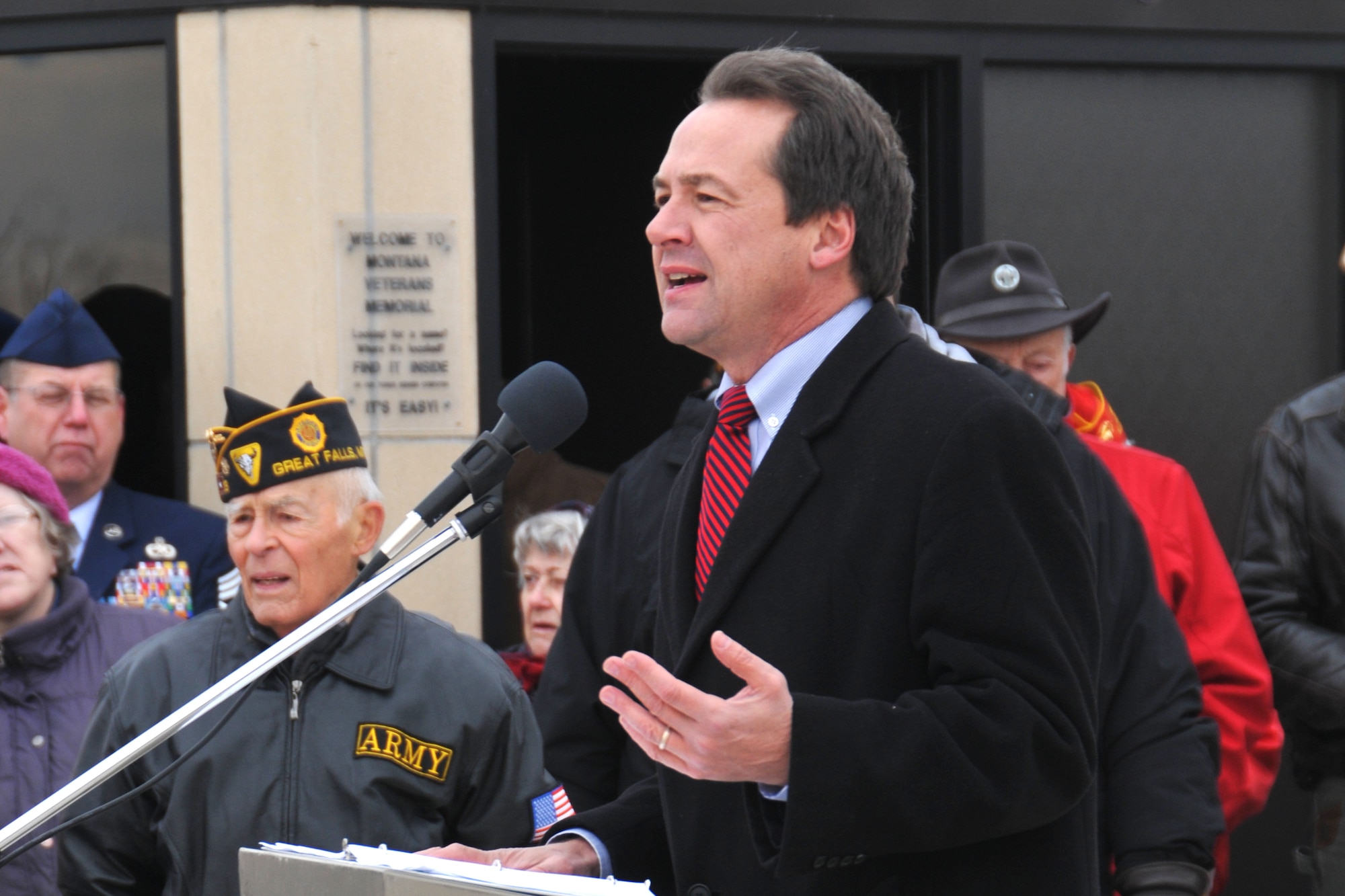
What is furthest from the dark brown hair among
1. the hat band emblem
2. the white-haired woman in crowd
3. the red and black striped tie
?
the white-haired woman in crowd

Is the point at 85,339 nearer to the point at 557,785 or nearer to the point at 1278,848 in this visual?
the point at 557,785

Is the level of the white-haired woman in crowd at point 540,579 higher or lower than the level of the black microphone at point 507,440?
lower

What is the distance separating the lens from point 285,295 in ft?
18.1

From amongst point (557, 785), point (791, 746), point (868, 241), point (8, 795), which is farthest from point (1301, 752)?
point (8, 795)

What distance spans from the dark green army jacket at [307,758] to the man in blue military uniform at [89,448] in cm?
160

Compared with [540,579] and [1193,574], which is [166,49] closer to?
[540,579]

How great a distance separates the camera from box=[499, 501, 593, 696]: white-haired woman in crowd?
5.25 meters

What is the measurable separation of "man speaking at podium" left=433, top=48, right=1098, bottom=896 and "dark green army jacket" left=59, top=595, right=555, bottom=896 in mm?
1051

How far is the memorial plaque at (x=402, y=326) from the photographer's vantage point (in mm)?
5543

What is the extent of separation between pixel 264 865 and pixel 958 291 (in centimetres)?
334

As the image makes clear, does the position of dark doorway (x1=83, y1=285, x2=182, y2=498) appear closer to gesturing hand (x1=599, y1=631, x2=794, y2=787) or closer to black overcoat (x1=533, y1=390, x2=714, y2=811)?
black overcoat (x1=533, y1=390, x2=714, y2=811)

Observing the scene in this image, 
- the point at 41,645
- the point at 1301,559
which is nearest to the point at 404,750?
the point at 41,645

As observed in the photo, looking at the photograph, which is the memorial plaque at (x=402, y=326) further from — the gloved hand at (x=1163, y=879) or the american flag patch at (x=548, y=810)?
the gloved hand at (x=1163, y=879)

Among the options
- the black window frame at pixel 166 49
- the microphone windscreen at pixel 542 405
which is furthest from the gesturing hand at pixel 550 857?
the black window frame at pixel 166 49
